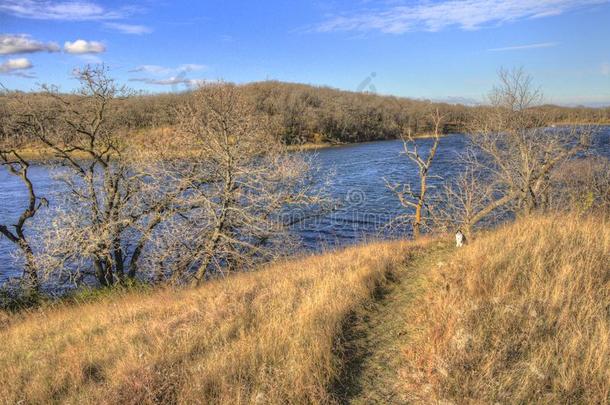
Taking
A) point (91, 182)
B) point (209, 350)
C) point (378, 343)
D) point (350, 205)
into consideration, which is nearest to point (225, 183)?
point (91, 182)

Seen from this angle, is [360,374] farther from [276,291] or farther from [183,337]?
[276,291]

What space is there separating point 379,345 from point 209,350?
6.58 feet

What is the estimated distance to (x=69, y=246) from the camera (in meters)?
12.0

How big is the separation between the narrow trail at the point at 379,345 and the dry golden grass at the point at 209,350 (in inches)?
7.1

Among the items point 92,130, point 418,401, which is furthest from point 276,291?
point 92,130

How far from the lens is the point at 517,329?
437 centimetres

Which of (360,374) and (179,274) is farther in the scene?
(179,274)

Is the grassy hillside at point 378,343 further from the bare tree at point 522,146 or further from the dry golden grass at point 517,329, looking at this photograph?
the bare tree at point 522,146

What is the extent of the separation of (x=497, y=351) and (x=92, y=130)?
13571 millimetres

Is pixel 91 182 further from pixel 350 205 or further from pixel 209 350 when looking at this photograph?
pixel 350 205

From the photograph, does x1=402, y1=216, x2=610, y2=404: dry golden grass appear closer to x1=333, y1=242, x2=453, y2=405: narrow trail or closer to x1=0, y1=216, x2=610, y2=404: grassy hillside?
x1=0, y1=216, x2=610, y2=404: grassy hillside

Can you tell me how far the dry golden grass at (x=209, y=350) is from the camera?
4160 millimetres

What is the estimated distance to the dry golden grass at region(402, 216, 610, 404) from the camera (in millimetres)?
3643

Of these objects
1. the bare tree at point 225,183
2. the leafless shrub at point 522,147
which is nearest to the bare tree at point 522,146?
the leafless shrub at point 522,147
